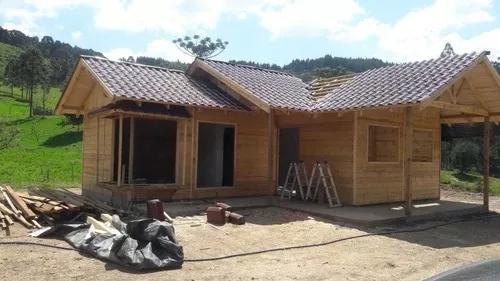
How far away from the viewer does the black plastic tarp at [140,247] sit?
6500 mm

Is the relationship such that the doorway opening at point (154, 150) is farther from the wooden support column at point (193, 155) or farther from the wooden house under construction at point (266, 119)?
the wooden support column at point (193, 155)

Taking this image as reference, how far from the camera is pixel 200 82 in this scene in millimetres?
14539

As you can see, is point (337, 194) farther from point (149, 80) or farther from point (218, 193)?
point (149, 80)

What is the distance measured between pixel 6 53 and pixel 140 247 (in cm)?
10531

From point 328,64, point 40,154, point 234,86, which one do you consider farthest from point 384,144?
point 328,64

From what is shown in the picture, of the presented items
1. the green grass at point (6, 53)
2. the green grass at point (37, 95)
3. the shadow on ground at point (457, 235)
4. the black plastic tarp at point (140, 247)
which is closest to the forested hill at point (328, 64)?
the green grass at point (37, 95)

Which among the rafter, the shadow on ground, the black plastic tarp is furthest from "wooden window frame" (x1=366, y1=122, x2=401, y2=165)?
the black plastic tarp

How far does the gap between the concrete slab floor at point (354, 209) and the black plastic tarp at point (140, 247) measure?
11.2 ft

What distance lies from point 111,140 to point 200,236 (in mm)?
5207

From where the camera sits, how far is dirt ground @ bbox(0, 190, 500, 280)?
6.36 metres

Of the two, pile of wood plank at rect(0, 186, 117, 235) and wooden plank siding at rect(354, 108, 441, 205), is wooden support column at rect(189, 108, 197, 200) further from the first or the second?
wooden plank siding at rect(354, 108, 441, 205)

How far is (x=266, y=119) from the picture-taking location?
13992mm

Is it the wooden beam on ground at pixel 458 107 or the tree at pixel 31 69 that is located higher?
the tree at pixel 31 69

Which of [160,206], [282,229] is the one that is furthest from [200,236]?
[282,229]
